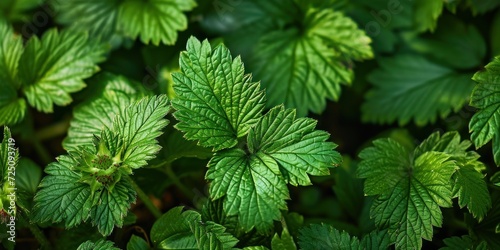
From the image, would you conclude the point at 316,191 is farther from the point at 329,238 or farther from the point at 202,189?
the point at 329,238

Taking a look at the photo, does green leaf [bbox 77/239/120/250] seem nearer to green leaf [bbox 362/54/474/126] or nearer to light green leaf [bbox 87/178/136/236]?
light green leaf [bbox 87/178/136/236]

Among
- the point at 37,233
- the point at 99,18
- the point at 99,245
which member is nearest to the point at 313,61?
the point at 99,18

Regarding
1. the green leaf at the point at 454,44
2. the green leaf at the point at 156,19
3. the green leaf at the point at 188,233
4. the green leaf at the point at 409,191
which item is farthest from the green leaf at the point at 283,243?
the green leaf at the point at 454,44

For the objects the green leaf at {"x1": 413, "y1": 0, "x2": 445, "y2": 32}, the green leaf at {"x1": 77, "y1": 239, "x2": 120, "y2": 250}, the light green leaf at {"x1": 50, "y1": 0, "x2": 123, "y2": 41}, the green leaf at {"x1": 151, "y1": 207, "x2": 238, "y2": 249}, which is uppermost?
the light green leaf at {"x1": 50, "y1": 0, "x2": 123, "y2": 41}

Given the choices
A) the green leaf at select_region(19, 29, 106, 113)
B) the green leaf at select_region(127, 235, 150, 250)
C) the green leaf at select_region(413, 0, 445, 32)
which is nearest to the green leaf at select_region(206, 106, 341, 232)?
the green leaf at select_region(127, 235, 150, 250)

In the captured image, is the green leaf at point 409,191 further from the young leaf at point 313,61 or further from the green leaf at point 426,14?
the green leaf at point 426,14
